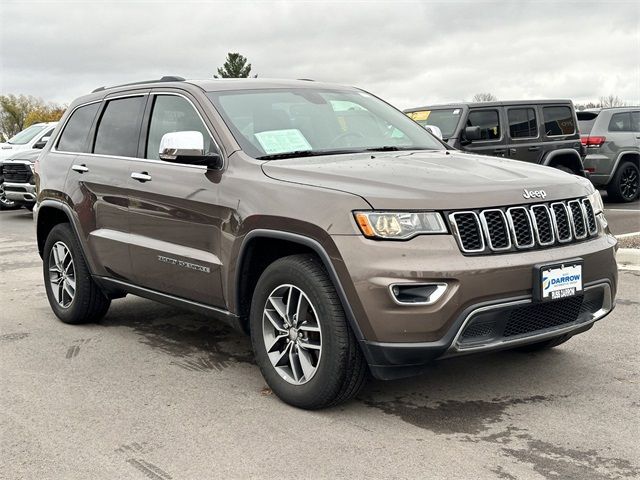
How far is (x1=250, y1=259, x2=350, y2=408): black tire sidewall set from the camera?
3852 millimetres

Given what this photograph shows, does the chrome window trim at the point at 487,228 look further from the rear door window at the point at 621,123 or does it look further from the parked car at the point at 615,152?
the rear door window at the point at 621,123

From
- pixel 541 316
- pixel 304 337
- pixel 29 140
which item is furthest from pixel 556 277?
pixel 29 140

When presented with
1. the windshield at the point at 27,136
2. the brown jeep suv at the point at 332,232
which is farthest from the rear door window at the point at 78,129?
the windshield at the point at 27,136

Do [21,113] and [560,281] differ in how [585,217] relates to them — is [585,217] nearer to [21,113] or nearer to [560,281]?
[560,281]

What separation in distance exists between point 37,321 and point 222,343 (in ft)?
Answer: 5.90

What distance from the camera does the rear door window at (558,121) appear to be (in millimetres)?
12766

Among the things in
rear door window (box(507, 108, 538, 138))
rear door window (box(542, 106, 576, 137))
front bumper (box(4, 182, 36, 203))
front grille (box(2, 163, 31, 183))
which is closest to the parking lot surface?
rear door window (box(507, 108, 538, 138))

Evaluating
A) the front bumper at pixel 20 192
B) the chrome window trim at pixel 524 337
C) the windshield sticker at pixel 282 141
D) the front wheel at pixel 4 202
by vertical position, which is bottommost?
the front wheel at pixel 4 202

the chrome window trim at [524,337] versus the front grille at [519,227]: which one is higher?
the front grille at [519,227]

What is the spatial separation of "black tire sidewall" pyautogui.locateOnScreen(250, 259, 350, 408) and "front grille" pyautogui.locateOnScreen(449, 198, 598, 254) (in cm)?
72

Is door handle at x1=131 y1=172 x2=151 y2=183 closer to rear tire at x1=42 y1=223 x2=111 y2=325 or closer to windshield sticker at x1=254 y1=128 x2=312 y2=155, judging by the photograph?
windshield sticker at x1=254 y1=128 x2=312 y2=155

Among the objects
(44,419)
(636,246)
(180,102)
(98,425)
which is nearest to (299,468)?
(98,425)

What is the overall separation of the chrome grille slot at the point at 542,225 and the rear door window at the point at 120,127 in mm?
2783

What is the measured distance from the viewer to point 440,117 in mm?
12133
